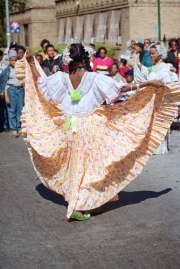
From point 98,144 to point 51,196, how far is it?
162 cm

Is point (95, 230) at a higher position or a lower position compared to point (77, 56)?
A: lower

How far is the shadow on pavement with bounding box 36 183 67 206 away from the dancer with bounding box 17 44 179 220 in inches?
22.0

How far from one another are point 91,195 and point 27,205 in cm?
118

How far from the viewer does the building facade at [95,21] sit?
141 ft

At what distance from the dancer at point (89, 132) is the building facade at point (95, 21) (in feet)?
109

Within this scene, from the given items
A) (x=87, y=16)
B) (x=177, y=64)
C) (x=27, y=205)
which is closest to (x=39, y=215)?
(x=27, y=205)

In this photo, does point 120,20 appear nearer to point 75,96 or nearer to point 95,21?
point 95,21

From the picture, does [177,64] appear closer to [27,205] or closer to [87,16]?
[27,205]

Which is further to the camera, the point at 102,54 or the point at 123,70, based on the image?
the point at 123,70

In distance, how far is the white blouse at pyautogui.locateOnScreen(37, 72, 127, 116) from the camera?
7.64m

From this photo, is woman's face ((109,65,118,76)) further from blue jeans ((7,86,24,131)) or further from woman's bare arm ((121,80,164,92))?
woman's bare arm ((121,80,164,92))

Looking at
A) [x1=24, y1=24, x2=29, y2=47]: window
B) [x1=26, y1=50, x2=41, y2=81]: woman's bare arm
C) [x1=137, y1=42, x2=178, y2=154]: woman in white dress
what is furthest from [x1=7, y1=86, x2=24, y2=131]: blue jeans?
[x1=24, y1=24, x2=29, y2=47]: window

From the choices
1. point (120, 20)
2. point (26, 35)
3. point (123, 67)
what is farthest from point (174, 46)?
point (26, 35)

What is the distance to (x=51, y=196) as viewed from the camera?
30.0ft
